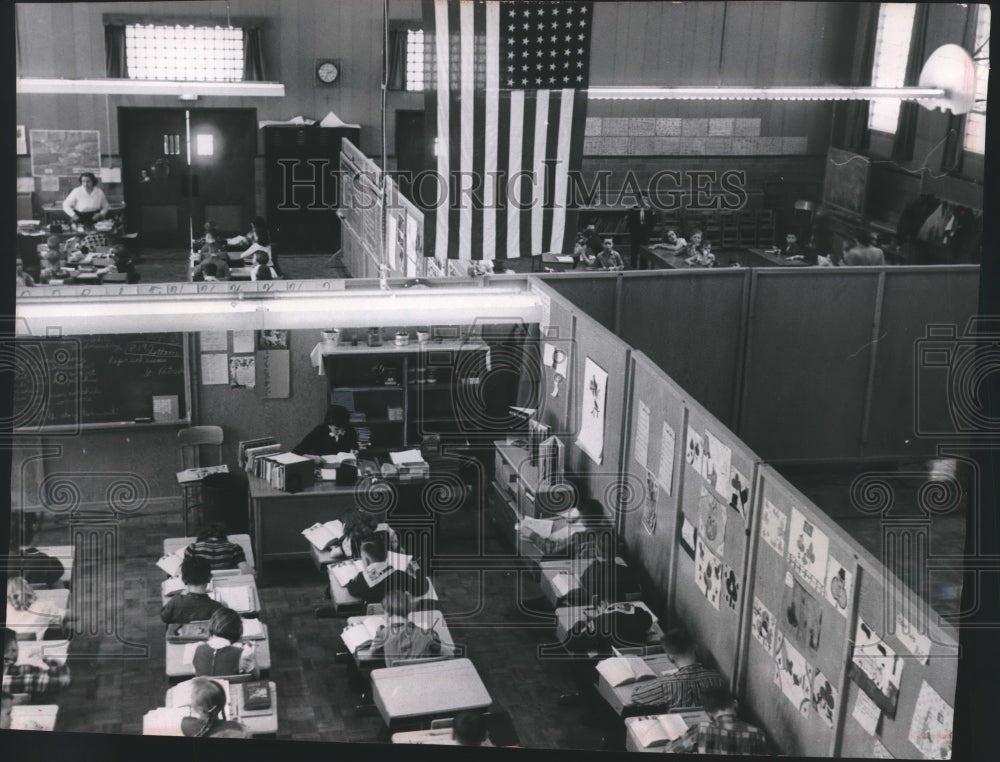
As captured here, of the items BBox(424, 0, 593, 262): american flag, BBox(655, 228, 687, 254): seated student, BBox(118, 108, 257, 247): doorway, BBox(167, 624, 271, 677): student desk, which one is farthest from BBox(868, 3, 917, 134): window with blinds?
BBox(167, 624, 271, 677): student desk

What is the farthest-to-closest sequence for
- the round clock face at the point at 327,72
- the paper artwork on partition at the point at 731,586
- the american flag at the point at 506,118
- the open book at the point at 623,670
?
the round clock face at the point at 327,72, the american flag at the point at 506,118, the open book at the point at 623,670, the paper artwork on partition at the point at 731,586

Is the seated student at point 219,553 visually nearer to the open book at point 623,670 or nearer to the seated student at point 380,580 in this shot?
the seated student at point 380,580

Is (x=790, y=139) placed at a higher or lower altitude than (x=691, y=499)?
higher

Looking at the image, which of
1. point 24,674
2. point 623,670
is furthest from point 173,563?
point 623,670

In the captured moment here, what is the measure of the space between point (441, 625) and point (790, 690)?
2131 millimetres

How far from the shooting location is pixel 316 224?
1681cm

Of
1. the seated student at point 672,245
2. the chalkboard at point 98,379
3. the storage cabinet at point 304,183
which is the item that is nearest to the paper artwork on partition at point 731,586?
the chalkboard at point 98,379

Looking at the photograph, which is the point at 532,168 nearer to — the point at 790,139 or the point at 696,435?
the point at 696,435

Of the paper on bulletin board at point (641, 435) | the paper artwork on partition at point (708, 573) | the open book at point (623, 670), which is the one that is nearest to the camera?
the open book at point (623, 670)

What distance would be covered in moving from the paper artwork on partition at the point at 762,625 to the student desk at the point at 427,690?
4.61 feet

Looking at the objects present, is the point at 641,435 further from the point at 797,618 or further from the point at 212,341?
the point at 212,341

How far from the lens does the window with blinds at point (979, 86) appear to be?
1422 cm

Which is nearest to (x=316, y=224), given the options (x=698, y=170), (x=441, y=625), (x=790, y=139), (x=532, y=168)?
(x=698, y=170)

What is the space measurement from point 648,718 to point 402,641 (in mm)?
1466
